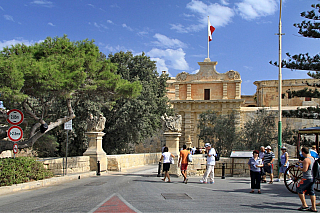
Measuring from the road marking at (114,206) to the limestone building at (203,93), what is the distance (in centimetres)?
3331

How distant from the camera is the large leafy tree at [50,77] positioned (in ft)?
35.9

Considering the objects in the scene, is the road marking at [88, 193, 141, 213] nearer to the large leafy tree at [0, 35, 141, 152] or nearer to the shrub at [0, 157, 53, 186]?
the shrub at [0, 157, 53, 186]

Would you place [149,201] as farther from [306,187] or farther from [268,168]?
[268,168]

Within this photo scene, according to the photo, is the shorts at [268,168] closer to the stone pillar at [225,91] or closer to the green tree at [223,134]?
the green tree at [223,134]

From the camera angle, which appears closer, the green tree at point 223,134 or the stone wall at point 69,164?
the stone wall at point 69,164

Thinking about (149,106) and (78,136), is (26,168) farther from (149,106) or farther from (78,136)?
(149,106)

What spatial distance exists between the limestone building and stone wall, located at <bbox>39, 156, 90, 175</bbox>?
26224mm

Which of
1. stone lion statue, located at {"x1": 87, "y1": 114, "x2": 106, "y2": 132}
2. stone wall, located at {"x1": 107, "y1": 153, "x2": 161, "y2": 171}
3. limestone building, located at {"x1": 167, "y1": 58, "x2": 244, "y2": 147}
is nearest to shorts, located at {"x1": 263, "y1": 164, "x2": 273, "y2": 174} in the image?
stone wall, located at {"x1": 107, "y1": 153, "x2": 161, "y2": 171}

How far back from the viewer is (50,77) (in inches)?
465

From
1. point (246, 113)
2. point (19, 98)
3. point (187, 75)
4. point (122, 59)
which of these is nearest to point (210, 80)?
point (187, 75)

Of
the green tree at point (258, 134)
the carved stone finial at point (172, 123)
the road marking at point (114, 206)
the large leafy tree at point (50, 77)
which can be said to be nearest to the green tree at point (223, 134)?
the green tree at point (258, 134)

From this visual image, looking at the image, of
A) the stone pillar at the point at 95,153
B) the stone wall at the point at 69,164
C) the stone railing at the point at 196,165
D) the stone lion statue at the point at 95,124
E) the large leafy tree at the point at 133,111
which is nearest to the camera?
the stone wall at the point at 69,164

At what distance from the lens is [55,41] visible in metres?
15.1

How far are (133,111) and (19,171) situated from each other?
52.1ft
